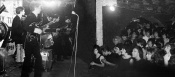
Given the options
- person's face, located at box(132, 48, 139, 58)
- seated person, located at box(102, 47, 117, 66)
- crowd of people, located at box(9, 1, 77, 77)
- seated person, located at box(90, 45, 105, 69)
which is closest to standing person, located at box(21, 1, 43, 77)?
crowd of people, located at box(9, 1, 77, 77)

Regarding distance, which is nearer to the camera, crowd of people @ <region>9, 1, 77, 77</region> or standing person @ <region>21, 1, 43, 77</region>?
standing person @ <region>21, 1, 43, 77</region>

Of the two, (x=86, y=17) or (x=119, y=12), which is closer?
(x=119, y=12)

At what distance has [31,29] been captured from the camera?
7.74 metres

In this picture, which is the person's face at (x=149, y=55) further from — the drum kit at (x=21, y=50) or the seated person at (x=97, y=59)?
the drum kit at (x=21, y=50)

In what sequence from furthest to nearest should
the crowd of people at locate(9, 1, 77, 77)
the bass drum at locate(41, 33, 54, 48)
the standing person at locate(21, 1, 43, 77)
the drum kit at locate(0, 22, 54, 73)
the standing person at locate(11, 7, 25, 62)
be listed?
1. the standing person at locate(11, 7, 25, 62)
2. the bass drum at locate(41, 33, 54, 48)
3. the drum kit at locate(0, 22, 54, 73)
4. the crowd of people at locate(9, 1, 77, 77)
5. the standing person at locate(21, 1, 43, 77)

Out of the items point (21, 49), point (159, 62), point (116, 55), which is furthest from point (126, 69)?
point (21, 49)

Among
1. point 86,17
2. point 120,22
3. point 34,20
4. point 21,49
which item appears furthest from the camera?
point 86,17

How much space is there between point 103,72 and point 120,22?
478 cm

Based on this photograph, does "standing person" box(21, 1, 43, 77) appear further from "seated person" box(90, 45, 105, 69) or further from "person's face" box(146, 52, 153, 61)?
"person's face" box(146, 52, 153, 61)

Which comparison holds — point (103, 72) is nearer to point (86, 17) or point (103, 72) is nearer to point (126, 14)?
point (126, 14)

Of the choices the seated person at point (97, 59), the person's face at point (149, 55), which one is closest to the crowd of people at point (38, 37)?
the seated person at point (97, 59)

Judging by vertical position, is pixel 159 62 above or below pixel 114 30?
below

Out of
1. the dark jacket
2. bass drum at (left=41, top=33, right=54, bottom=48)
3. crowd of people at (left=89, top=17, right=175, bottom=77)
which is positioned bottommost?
crowd of people at (left=89, top=17, right=175, bottom=77)

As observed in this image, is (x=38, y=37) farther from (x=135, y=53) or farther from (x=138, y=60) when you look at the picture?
(x=138, y=60)
